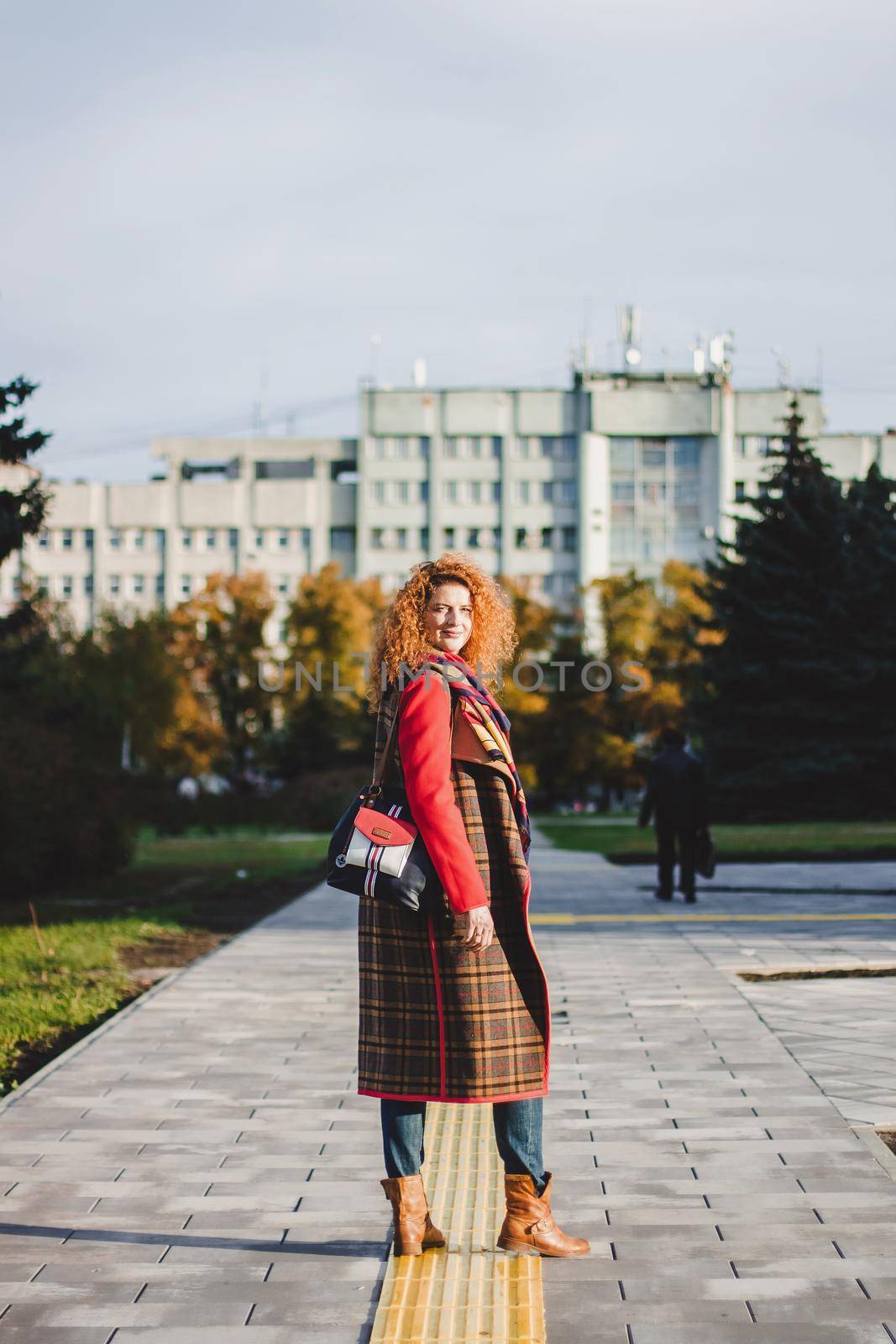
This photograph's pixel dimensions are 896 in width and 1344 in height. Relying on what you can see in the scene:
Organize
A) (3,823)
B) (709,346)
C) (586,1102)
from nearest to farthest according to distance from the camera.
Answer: (586,1102), (3,823), (709,346)

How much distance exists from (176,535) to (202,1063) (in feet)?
336

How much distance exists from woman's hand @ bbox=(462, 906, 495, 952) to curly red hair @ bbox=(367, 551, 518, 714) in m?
0.71

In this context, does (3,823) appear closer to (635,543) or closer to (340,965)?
(340,965)

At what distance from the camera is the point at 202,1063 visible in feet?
23.9

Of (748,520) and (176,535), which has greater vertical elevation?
(176,535)

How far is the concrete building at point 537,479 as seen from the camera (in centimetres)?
10181

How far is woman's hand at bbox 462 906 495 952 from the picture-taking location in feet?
13.8

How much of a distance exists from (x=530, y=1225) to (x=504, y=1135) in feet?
0.81

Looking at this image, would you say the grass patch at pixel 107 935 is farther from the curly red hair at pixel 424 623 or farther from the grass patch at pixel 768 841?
the grass patch at pixel 768 841

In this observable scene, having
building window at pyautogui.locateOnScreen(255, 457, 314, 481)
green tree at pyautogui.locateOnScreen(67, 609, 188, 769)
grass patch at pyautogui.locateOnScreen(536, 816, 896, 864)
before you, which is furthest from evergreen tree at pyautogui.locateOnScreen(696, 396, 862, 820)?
building window at pyautogui.locateOnScreen(255, 457, 314, 481)

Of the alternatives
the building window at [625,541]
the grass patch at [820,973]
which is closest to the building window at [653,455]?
the building window at [625,541]

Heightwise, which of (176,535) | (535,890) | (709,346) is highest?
(709,346)

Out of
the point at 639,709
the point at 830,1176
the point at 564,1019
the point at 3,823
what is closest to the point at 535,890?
the point at 3,823

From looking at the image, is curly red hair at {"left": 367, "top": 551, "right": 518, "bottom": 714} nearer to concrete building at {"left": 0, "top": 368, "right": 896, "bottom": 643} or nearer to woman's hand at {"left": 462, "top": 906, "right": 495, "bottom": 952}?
woman's hand at {"left": 462, "top": 906, "right": 495, "bottom": 952}
